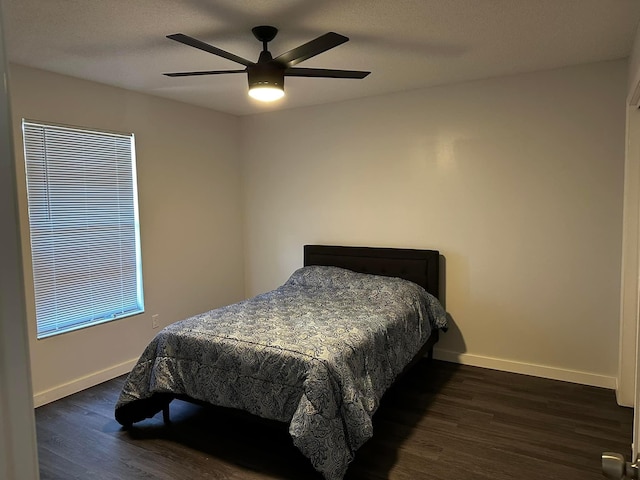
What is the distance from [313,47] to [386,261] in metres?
2.35

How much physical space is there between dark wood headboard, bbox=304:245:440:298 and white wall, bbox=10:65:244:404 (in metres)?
1.08

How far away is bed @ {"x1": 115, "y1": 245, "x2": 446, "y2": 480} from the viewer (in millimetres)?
2324

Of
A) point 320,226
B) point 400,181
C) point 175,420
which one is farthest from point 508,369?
point 175,420

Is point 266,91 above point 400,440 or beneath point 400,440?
above

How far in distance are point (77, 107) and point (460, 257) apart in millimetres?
3387

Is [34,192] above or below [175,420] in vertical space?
above

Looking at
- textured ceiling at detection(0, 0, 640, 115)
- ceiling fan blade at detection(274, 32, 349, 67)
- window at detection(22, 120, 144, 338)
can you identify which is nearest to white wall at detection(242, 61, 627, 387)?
textured ceiling at detection(0, 0, 640, 115)

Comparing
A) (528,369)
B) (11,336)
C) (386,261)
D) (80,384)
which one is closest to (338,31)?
(386,261)

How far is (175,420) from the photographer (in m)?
3.04

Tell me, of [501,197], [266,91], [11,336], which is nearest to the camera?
[11,336]

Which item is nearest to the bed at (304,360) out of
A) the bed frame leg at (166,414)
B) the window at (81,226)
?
the bed frame leg at (166,414)

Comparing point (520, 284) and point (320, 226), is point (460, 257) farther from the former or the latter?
point (320, 226)

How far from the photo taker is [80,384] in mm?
3566

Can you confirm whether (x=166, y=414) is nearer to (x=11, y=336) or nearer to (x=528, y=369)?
(x=11, y=336)
